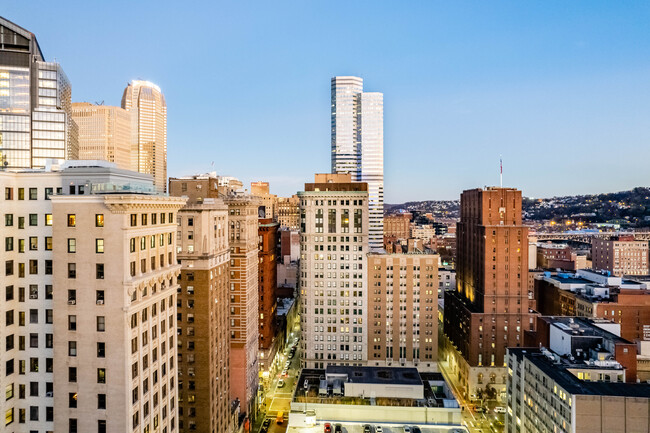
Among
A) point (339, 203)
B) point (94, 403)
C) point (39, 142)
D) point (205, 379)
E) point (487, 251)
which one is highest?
point (39, 142)

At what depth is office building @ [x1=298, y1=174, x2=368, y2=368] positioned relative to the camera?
→ 157m

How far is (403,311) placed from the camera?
509 ft

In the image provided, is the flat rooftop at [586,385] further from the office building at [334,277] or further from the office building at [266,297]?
the office building at [266,297]

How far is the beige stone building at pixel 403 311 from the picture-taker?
154125 mm

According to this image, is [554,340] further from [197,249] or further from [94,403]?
[94,403]

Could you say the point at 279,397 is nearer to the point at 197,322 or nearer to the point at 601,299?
the point at 197,322

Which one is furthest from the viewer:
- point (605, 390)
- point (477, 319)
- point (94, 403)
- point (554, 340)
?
point (477, 319)

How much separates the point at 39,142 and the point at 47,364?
406 ft

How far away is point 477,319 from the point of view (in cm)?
15125

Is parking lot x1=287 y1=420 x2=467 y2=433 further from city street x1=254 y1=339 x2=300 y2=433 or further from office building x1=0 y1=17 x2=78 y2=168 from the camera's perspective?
office building x1=0 y1=17 x2=78 y2=168

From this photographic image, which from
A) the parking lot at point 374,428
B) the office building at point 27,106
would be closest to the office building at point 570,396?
the parking lot at point 374,428

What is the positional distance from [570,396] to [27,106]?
580 ft

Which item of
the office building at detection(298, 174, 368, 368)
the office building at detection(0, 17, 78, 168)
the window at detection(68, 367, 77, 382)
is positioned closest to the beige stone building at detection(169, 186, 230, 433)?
the window at detection(68, 367, 77, 382)

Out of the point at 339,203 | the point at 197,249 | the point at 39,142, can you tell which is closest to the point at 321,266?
the point at 339,203
